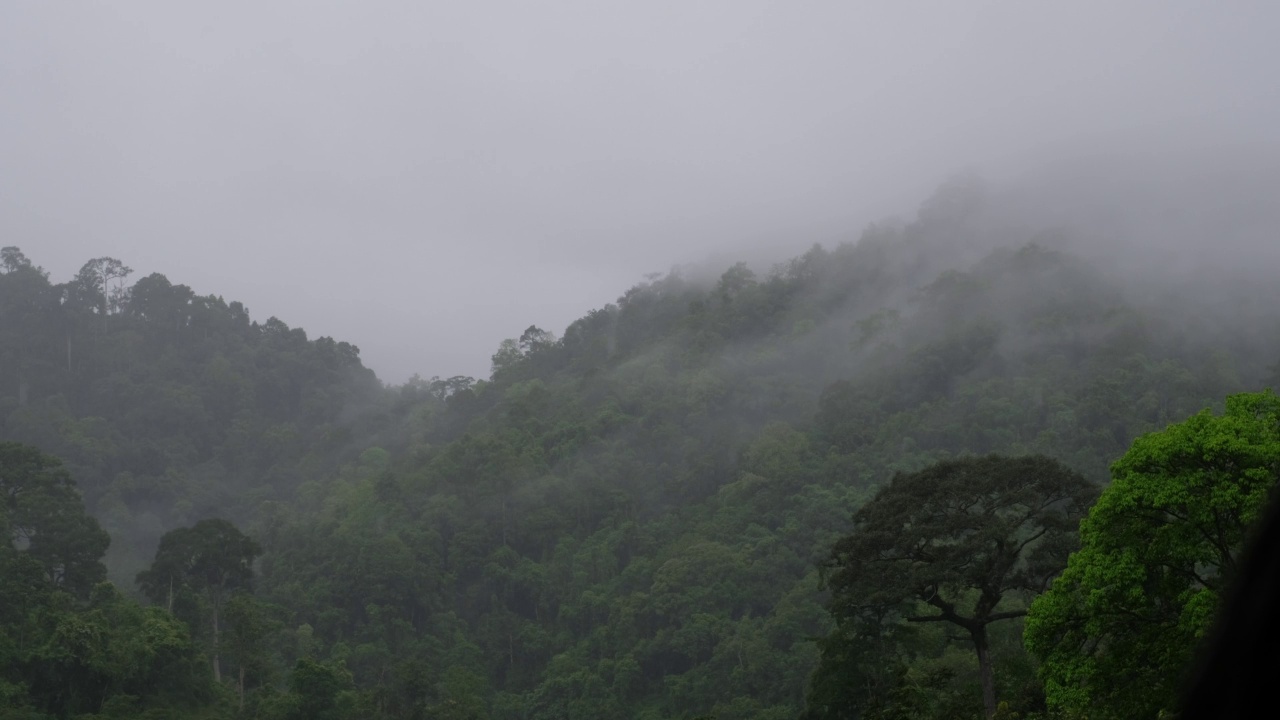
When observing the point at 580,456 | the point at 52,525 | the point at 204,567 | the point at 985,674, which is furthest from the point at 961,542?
the point at 580,456

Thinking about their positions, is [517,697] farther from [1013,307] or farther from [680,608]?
[1013,307]

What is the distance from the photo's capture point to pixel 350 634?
4628cm

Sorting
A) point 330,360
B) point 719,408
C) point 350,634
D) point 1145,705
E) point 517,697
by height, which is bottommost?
point 517,697

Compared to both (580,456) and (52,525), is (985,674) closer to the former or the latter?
(52,525)

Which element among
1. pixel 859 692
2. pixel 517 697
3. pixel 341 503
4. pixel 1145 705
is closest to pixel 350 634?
pixel 517 697

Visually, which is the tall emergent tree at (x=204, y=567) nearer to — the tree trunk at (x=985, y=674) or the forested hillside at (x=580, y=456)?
the forested hillside at (x=580, y=456)

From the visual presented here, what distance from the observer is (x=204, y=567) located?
38.1 m

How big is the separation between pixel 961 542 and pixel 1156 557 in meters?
8.31

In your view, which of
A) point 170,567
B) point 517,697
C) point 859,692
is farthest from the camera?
point 517,697

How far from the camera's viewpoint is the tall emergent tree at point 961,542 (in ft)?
63.3

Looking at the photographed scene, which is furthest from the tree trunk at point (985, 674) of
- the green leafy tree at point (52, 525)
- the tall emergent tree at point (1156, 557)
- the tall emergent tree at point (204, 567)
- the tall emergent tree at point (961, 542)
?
the green leafy tree at point (52, 525)

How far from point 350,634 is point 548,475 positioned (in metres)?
14.3

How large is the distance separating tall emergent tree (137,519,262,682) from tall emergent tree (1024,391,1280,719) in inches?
1257

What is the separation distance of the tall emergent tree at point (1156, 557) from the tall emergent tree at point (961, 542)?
6.59m
